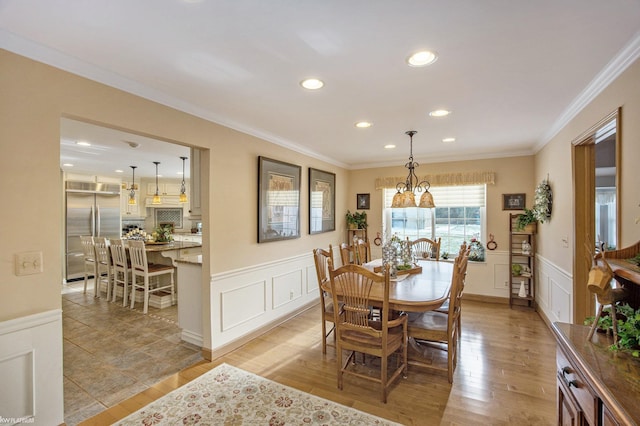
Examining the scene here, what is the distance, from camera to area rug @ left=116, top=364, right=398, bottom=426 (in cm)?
212

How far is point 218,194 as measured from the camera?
10.1 ft

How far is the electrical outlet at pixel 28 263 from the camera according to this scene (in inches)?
69.4

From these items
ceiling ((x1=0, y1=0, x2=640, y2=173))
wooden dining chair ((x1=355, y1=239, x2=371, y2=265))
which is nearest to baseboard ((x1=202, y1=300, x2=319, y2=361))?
wooden dining chair ((x1=355, y1=239, x2=371, y2=265))

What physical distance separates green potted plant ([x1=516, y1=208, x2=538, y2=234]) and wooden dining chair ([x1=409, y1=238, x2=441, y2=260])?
1.18 metres

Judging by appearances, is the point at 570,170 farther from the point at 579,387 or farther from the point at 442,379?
the point at 579,387

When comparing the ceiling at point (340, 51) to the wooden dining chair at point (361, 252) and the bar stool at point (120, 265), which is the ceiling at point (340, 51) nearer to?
the wooden dining chair at point (361, 252)

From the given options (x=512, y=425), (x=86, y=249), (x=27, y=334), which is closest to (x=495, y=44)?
(x=512, y=425)

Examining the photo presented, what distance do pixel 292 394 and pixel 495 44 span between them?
2.84 meters

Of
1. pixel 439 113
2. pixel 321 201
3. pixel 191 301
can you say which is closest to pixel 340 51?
pixel 439 113

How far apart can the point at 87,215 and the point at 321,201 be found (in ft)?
18.1

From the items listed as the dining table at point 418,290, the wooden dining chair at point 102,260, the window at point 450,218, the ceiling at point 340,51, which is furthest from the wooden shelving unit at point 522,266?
the wooden dining chair at point 102,260

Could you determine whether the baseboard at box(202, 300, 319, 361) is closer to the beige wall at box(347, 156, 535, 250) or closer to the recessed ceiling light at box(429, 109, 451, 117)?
the recessed ceiling light at box(429, 109, 451, 117)

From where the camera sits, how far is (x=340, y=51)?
1.83 m

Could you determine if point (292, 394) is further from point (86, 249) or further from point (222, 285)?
point (86, 249)
